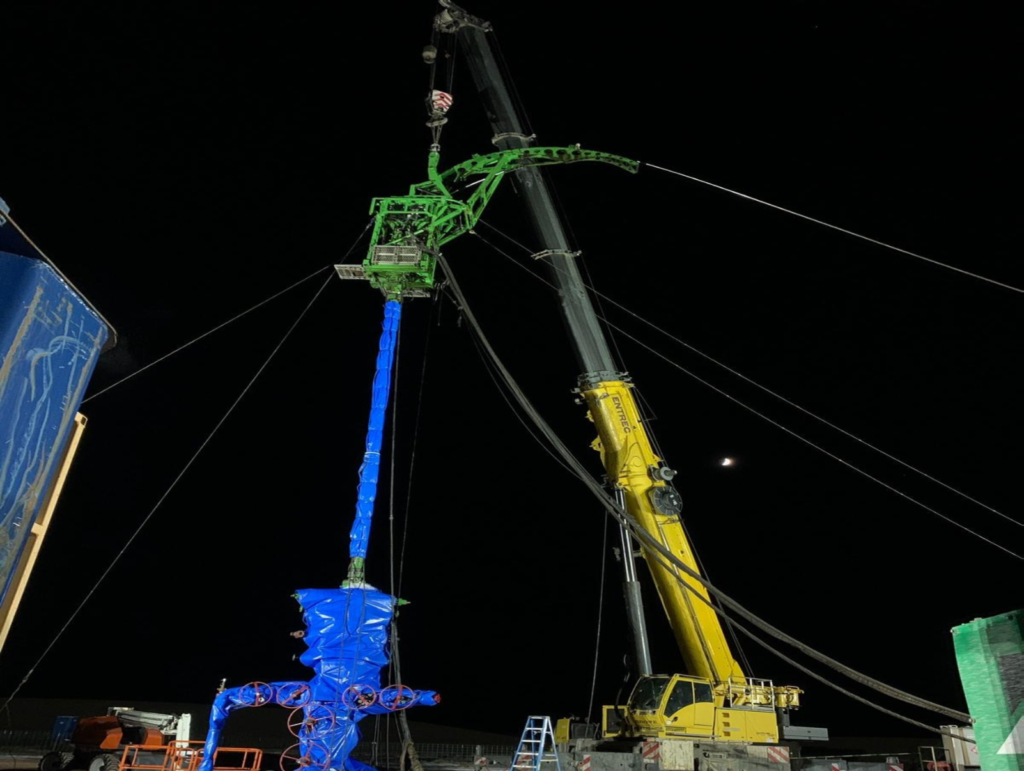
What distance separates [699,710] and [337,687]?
225 inches

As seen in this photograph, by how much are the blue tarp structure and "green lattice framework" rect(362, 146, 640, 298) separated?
437cm

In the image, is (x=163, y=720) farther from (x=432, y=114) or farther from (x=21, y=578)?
(x=21, y=578)

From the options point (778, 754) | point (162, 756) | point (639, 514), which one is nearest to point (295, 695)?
point (639, 514)

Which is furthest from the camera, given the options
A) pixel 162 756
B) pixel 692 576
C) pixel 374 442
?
pixel 162 756

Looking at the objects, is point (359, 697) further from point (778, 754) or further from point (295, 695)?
point (778, 754)

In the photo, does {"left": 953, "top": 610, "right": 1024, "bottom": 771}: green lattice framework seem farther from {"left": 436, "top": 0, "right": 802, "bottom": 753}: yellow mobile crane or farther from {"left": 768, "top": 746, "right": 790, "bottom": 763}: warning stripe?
{"left": 768, "top": 746, "right": 790, "bottom": 763}: warning stripe

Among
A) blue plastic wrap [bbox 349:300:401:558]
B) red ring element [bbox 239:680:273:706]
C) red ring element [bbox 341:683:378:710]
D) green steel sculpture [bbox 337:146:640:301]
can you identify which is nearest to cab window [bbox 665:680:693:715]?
red ring element [bbox 341:683:378:710]

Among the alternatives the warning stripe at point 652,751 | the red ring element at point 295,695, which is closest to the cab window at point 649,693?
the warning stripe at point 652,751

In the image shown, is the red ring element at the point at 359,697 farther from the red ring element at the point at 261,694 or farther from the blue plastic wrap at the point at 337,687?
the red ring element at the point at 261,694

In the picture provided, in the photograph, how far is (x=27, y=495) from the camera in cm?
245

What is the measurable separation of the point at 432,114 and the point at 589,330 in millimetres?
4701

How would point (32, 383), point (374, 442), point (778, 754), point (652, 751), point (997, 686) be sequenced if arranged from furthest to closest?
1. point (778, 754)
2. point (652, 751)
3. point (374, 442)
4. point (32, 383)
5. point (997, 686)

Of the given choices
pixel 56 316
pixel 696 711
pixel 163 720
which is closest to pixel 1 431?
pixel 56 316

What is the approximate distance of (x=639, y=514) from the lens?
486 inches
